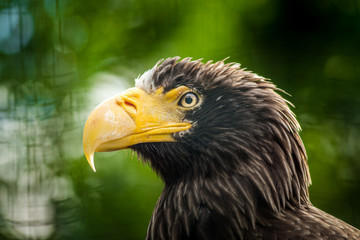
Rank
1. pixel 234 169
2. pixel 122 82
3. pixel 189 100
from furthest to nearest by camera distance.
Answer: pixel 122 82
pixel 189 100
pixel 234 169

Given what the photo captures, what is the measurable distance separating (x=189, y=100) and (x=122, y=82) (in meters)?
1.19

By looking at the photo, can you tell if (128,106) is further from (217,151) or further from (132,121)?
(217,151)

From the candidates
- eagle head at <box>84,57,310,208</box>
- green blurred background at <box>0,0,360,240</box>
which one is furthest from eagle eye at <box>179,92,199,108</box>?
green blurred background at <box>0,0,360,240</box>

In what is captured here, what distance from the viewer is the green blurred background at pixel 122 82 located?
3242mm

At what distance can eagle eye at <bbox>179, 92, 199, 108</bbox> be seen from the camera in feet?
6.77

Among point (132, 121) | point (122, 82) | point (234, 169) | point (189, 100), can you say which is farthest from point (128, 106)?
point (122, 82)

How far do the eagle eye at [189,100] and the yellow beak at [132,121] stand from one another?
3cm

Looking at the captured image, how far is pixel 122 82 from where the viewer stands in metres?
3.14

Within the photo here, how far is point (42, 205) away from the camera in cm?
325

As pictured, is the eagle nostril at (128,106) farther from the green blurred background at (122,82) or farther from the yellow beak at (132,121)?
the green blurred background at (122,82)

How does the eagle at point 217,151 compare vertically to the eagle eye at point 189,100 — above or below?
below

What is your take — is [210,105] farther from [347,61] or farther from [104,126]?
[347,61]

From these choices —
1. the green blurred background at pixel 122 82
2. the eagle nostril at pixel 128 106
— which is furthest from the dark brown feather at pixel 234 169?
the green blurred background at pixel 122 82

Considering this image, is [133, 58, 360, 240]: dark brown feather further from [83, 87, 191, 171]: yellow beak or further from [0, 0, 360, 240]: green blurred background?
[0, 0, 360, 240]: green blurred background
